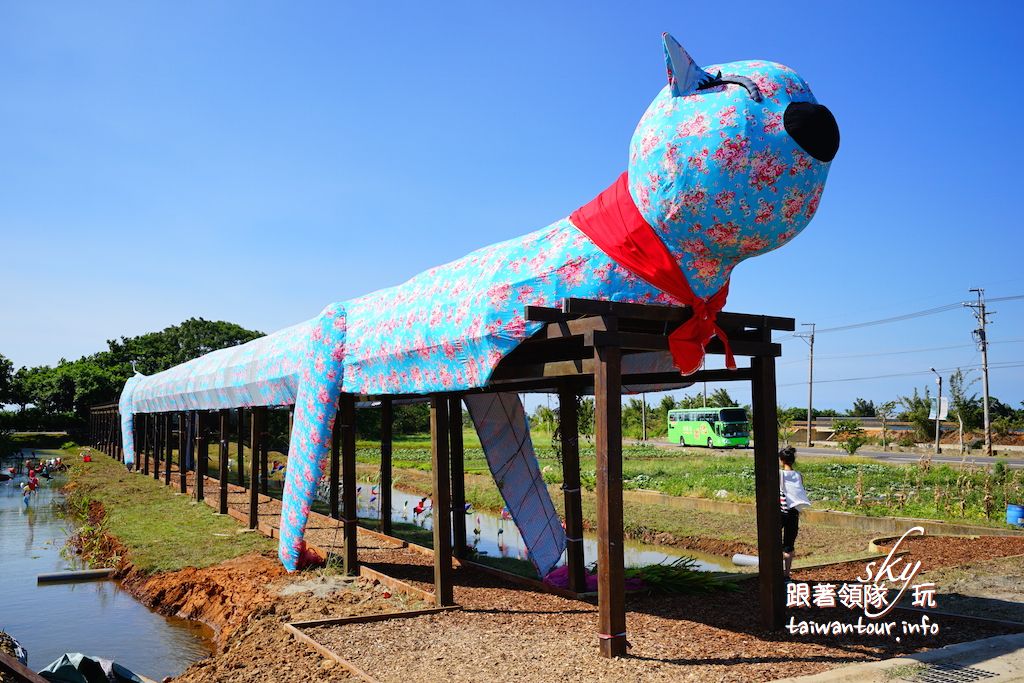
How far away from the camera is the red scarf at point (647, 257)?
6262 mm

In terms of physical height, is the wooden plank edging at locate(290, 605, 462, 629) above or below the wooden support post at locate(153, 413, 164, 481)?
below

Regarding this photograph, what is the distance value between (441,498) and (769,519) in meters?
3.28

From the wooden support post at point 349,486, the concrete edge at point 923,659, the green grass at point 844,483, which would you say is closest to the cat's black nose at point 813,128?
the concrete edge at point 923,659

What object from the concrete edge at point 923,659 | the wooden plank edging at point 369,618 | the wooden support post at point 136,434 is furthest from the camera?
the wooden support post at point 136,434

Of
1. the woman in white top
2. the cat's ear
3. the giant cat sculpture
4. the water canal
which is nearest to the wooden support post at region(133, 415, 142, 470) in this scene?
the water canal

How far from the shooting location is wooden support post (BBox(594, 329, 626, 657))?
19.1ft

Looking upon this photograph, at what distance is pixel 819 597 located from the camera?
24.2ft

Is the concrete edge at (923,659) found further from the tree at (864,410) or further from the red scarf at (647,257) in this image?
the tree at (864,410)

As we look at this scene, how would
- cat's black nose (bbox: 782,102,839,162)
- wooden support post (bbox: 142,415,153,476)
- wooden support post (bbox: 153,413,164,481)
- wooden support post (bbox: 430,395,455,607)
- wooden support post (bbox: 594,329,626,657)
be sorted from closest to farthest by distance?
cat's black nose (bbox: 782,102,839,162), wooden support post (bbox: 594,329,626,657), wooden support post (bbox: 430,395,455,607), wooden support post (bbox: 153,413,164,481), wooden support post (bbox: 142,415,153,476)

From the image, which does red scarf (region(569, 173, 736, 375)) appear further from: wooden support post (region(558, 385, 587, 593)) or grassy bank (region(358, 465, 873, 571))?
grassy bank (region(358, 465, 873, 571))

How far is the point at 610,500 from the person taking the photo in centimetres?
583

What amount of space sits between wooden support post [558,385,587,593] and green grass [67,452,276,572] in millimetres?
5680

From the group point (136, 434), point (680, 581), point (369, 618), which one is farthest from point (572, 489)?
point (136, 434)

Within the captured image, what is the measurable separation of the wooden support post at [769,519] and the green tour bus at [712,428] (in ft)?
105
